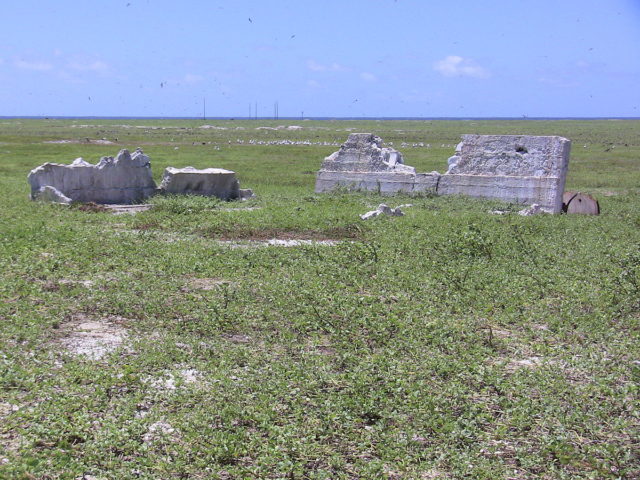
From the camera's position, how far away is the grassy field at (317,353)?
4.37 metres

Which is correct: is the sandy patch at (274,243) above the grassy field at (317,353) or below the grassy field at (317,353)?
above

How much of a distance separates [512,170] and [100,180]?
10.2 m

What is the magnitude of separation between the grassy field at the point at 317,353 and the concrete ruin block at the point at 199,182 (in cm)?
453

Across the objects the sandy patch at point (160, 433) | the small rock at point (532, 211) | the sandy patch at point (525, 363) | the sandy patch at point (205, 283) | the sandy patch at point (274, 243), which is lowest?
the sandy patch at point (525, 363)

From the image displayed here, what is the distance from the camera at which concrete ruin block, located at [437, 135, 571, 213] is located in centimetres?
1670

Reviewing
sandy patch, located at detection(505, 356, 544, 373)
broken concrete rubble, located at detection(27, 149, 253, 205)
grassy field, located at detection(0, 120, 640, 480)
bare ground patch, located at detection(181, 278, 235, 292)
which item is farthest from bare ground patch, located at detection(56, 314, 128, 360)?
broken concrete rubble, located at detection(27, 149, 253, 205)

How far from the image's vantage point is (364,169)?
19.4m

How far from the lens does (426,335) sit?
664 centimetres

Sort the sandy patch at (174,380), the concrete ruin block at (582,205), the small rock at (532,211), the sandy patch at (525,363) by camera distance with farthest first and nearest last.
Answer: the concrete ruin block at (582,205)
the small rock at (532,211)
the sandy patch at (525,363)
the sandy patch at (174,380)

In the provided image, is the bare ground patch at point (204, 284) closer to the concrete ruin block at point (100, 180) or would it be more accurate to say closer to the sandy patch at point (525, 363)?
the sandy patch at point (525, 363)

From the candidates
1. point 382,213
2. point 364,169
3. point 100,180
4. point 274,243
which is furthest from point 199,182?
point 274,243

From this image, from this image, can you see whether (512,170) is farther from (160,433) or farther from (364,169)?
(160,433)

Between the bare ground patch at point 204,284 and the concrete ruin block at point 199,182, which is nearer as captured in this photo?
the bare ground patch at point 204,284

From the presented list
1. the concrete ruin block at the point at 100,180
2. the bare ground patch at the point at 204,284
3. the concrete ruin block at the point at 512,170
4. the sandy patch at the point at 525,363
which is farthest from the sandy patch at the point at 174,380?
the concrete ruin block at the point at 512,170
